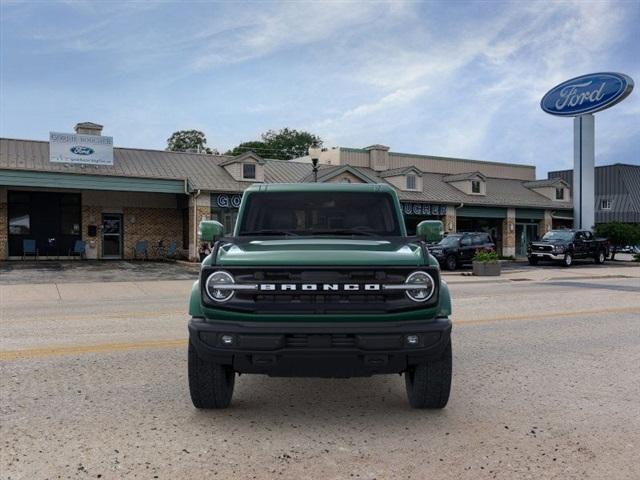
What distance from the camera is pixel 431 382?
4695 millimetres

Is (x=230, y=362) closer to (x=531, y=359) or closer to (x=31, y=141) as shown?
(x=531, y=359)

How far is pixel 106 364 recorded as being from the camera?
653cm

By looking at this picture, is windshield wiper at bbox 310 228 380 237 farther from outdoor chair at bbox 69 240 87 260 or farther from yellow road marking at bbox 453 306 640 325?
outdoor chair at bbox 69 240 87 260

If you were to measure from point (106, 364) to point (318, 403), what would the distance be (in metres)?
2.75

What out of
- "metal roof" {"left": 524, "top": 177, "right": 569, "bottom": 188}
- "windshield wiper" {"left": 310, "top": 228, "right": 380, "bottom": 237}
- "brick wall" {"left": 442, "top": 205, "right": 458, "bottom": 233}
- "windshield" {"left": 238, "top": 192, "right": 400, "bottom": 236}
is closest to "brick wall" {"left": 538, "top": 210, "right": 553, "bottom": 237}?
"metal roof" {"left": 524, "top": 177, "right": 569, "bottom": 188}

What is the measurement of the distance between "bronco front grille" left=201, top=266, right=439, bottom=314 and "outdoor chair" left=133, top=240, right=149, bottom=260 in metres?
27.2

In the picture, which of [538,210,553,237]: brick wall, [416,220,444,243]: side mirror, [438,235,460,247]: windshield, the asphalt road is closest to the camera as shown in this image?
the asphalt road

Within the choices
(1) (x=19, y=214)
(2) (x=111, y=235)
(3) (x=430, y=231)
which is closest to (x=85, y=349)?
(3) (x=430, y=231)

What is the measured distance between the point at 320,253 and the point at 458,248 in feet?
78.3

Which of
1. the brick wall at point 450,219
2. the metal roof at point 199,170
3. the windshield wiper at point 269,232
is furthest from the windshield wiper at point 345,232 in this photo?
the brick wall at point 450,219

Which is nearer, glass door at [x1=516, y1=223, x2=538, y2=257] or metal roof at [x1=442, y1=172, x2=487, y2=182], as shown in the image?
metal roof at [x1=442, y1=172, x2=487, y2=182]

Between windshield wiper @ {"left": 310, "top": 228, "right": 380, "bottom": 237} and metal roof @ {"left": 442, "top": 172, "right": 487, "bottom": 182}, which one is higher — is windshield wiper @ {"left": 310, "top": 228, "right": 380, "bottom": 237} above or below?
below

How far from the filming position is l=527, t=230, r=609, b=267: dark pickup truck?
97.5 ft

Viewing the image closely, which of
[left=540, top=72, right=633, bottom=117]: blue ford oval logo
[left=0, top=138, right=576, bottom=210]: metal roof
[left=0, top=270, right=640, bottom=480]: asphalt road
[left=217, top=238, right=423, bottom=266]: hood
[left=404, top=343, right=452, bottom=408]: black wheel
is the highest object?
[left=540, top=72, right=633, bottom=117]: blue ford oval logo
